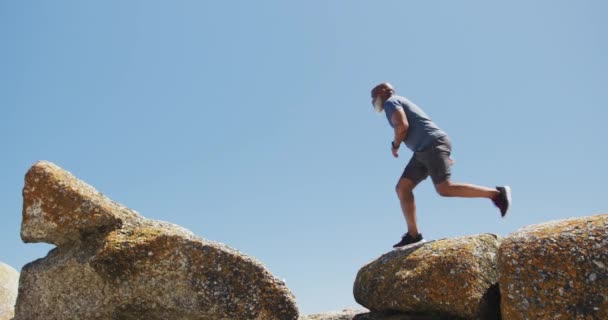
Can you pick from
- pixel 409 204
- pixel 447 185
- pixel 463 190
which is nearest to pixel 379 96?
pixel 409 204

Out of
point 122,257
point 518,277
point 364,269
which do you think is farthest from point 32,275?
point 518,277

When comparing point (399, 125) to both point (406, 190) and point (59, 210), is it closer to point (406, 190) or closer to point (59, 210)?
point (406, 190)

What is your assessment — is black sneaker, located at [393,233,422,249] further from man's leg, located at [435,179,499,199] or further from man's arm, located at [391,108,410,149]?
man's arm, located at [391,108,410,149]

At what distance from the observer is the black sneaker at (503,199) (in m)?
9.87

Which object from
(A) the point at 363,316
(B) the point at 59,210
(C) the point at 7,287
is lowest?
(A) the point at 363,316

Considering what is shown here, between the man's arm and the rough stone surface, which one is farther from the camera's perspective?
the man's arm

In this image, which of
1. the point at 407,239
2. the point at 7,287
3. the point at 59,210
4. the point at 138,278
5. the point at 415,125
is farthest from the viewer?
the point at 7,287

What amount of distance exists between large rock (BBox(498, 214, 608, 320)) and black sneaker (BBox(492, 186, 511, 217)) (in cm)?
269

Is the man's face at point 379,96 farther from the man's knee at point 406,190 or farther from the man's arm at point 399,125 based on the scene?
the man's knee at point 406,190

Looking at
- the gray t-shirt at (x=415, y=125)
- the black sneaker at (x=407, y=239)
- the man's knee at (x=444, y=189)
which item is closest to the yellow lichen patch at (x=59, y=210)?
the black sneaker at (x=407, y=239)

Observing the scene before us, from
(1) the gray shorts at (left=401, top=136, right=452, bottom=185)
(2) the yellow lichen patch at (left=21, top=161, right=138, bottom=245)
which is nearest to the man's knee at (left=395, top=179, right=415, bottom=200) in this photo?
(1) the gray shorts at (left=401, top=136, right=452, bottom=185)

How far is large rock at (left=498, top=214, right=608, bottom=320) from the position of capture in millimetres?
6402

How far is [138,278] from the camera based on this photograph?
821 cm

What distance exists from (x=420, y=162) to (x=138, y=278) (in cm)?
627
